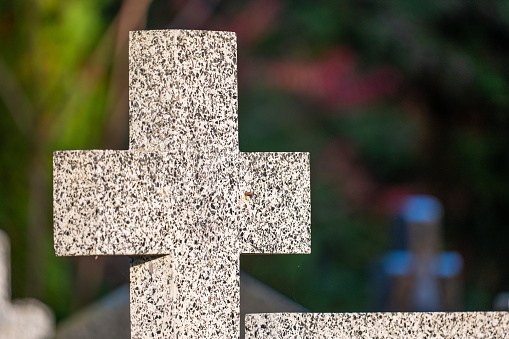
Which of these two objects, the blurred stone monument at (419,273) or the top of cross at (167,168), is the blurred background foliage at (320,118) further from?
the top of cross at (167,168)

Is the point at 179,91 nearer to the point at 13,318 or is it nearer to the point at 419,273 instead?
the point at 13,318

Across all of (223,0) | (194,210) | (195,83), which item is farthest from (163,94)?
(223,0)

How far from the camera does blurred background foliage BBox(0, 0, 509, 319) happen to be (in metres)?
4.20

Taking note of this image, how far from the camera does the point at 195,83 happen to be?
0.95 metres

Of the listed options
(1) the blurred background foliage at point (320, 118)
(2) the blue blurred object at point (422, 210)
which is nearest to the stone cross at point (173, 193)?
(2) the blue blurred object at point (422, 210)

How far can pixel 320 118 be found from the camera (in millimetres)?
4680

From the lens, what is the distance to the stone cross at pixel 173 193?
93cm

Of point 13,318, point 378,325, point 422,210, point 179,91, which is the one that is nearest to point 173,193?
point 179,91

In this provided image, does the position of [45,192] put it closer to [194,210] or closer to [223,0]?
[223,0]

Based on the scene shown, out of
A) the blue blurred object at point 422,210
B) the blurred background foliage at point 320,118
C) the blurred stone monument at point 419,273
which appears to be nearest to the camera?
the blurred stone monument at point 419,273

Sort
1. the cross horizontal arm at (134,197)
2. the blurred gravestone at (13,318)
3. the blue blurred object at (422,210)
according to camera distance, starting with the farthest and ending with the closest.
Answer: the blue blurred object at (422,210), the blurred gravestone at (13,318), the cross horizontal arm at (134,197)

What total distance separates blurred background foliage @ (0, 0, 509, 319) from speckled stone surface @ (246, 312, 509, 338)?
3.13 meters

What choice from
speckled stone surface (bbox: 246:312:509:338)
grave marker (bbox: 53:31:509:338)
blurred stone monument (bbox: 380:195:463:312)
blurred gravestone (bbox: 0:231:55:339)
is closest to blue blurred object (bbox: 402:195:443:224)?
blurred stone monument (bbox: 380:195:463:312)

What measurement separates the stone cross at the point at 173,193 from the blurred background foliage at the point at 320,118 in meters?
3.23
